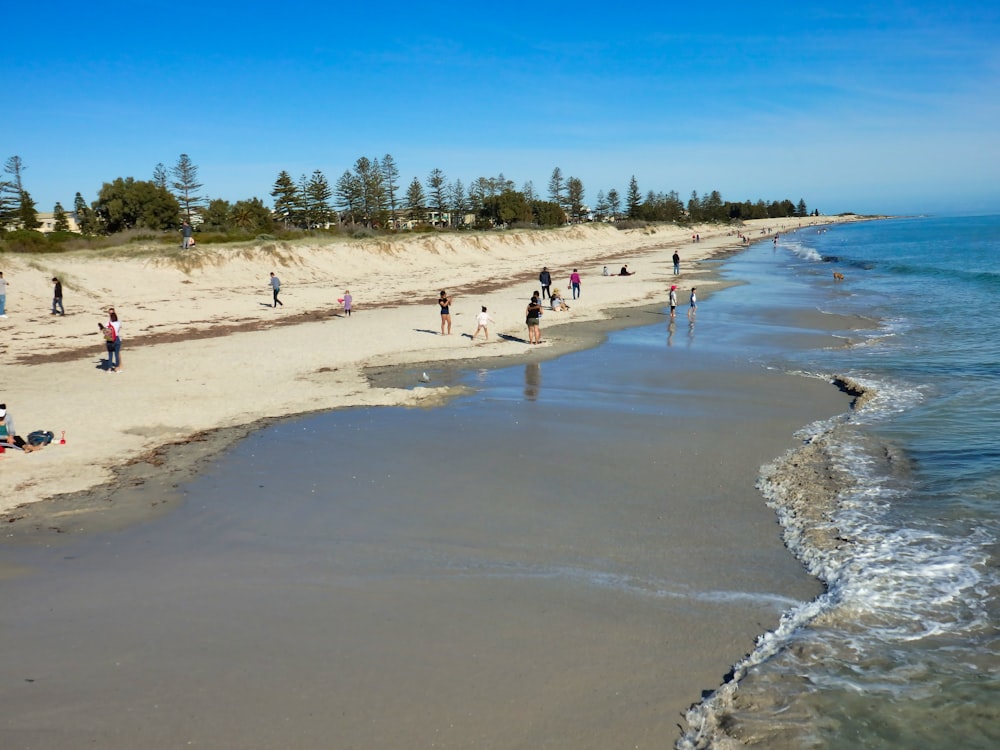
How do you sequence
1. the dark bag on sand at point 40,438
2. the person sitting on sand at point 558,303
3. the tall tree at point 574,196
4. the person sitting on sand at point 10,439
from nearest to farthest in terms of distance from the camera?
the person sitting on sand at point 10,439 < the dark bag on sand at point 40,438 < the person sitting on sand at point 558,303 < the tall tree at point 574,196

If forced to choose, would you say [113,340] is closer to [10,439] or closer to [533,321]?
[10,439]

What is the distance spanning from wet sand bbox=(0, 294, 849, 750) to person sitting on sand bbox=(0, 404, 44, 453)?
2543 mm

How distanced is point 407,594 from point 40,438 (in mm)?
7935

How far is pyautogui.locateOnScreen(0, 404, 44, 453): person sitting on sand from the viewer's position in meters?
11.4

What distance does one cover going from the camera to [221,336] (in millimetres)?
22938

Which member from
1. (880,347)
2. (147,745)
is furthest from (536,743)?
(880,347)

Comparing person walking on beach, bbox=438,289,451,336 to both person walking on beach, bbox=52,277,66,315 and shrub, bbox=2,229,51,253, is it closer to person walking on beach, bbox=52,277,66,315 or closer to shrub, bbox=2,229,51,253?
person walking on beach, bbox=52,277,66,315

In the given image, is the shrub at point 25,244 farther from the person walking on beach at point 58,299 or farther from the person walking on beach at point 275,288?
the person walking on beach at point 275,288

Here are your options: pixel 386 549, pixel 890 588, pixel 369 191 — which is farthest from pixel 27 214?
pixel 890 588

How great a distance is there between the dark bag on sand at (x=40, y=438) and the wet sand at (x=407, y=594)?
2.57 m

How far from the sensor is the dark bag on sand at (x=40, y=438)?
1147cm

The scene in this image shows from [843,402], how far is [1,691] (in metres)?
14.4

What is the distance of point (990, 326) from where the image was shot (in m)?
24.5

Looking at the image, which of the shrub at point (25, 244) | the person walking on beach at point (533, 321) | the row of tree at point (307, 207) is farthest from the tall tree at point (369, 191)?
the person walking on beach at point (533, 321)
